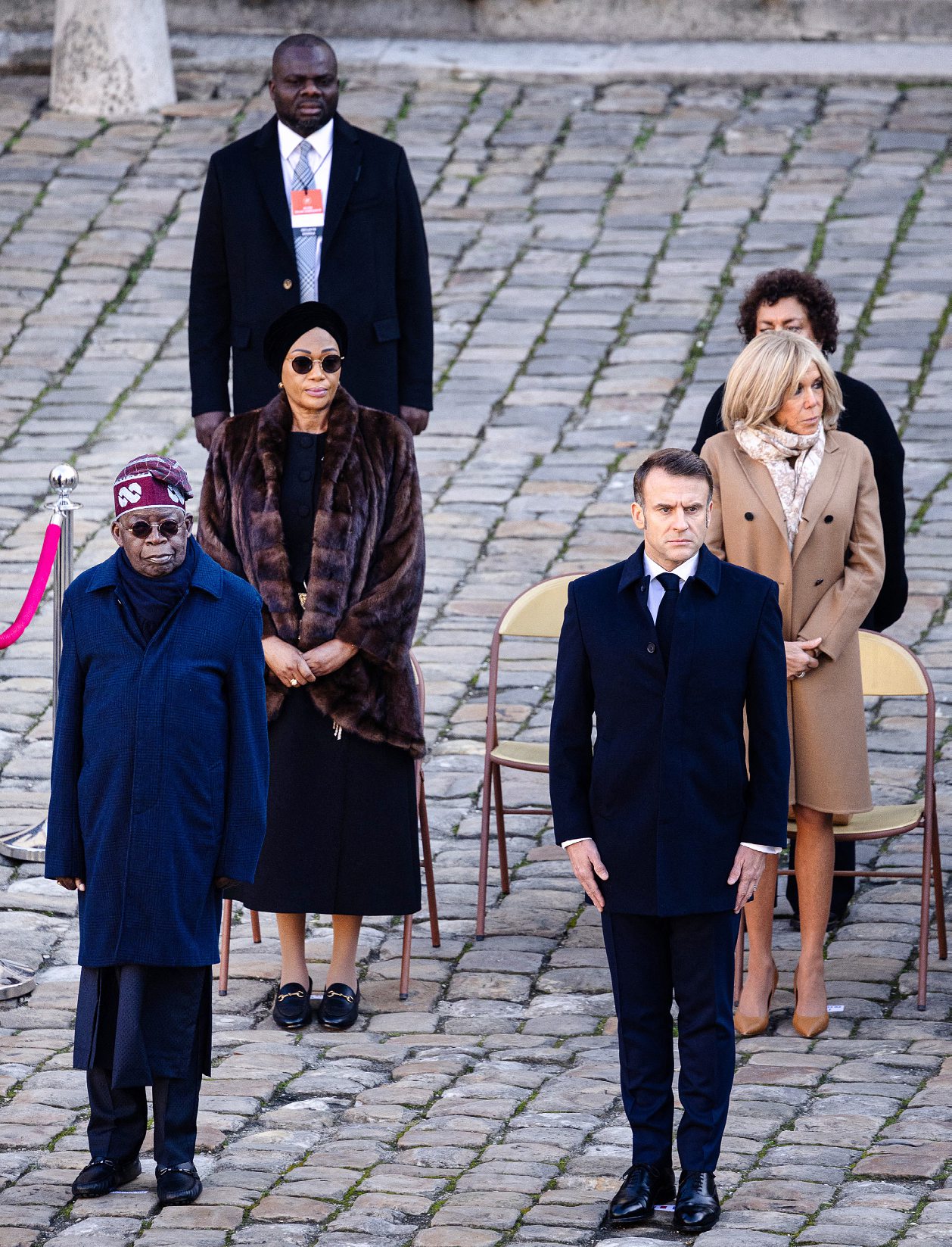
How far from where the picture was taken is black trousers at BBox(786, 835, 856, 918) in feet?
22.7

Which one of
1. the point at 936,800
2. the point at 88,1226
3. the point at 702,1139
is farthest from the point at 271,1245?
the point at 936,800

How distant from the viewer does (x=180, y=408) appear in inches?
436

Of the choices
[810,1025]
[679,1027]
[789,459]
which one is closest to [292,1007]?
[810,1025]

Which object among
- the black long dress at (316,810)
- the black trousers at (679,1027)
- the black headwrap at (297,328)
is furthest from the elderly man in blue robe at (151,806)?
the black headwrap at (297,328)

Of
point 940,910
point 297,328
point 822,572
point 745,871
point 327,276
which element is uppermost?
point 327,276

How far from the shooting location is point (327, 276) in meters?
7.44

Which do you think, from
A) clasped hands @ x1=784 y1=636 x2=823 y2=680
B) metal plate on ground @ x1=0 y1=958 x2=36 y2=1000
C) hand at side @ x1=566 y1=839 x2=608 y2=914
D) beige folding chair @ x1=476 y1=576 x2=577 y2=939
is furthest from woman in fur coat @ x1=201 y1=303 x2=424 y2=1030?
hand at side @ x1=566 y1=839 x2=608 y2=914

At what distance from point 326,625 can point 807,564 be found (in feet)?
4.39

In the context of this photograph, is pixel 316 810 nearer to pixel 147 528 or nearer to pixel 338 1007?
pixel 338 1007

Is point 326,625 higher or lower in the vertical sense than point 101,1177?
higher

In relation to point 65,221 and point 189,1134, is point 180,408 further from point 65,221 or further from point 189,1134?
point 189,1134

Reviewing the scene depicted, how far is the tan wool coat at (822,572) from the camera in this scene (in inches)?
241

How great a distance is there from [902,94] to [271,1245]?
10.5 metres

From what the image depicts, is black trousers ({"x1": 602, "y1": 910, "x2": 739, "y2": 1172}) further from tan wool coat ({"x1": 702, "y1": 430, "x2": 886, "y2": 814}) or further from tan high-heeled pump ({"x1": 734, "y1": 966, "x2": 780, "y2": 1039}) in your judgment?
tan wool coat ({"x1": 702, "y1": 430, "x2": 886, "y2": 814})
